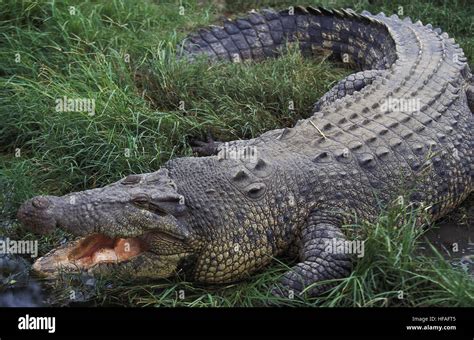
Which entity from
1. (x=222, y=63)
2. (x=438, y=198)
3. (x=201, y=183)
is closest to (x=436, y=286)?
(x=438, y=198)

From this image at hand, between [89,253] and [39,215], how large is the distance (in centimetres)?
47

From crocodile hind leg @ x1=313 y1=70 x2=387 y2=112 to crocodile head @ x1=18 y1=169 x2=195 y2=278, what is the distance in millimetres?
2318

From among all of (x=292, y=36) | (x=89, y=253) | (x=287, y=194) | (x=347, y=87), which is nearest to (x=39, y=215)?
(x=89, y=253)

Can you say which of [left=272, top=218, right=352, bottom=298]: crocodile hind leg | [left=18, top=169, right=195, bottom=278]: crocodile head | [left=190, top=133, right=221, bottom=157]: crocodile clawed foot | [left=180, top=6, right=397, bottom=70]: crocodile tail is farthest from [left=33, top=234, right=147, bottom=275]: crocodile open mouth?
[left=180, top=6, right=397, bottom=70]: crocodile tail

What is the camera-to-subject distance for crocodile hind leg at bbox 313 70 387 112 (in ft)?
21.5

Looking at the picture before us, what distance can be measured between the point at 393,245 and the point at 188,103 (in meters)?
2.71

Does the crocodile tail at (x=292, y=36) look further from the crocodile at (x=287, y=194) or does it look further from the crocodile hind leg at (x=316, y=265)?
the crocodile hind leg at (x=316, y=265)

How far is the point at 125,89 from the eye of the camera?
641cm

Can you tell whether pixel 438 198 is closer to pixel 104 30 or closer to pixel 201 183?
pixel 201 183

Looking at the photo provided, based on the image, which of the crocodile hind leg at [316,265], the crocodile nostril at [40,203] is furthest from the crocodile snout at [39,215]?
the crocodile hind leg at [316,265]

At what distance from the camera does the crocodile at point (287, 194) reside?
4.54 meters

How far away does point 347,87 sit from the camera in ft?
21.6

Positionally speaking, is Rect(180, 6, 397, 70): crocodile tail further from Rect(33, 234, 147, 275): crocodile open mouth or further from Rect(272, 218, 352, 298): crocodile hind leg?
Rect(33, 234, 147, 275): crocodile open mouth

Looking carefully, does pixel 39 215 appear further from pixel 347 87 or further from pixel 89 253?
pixel 347 87
